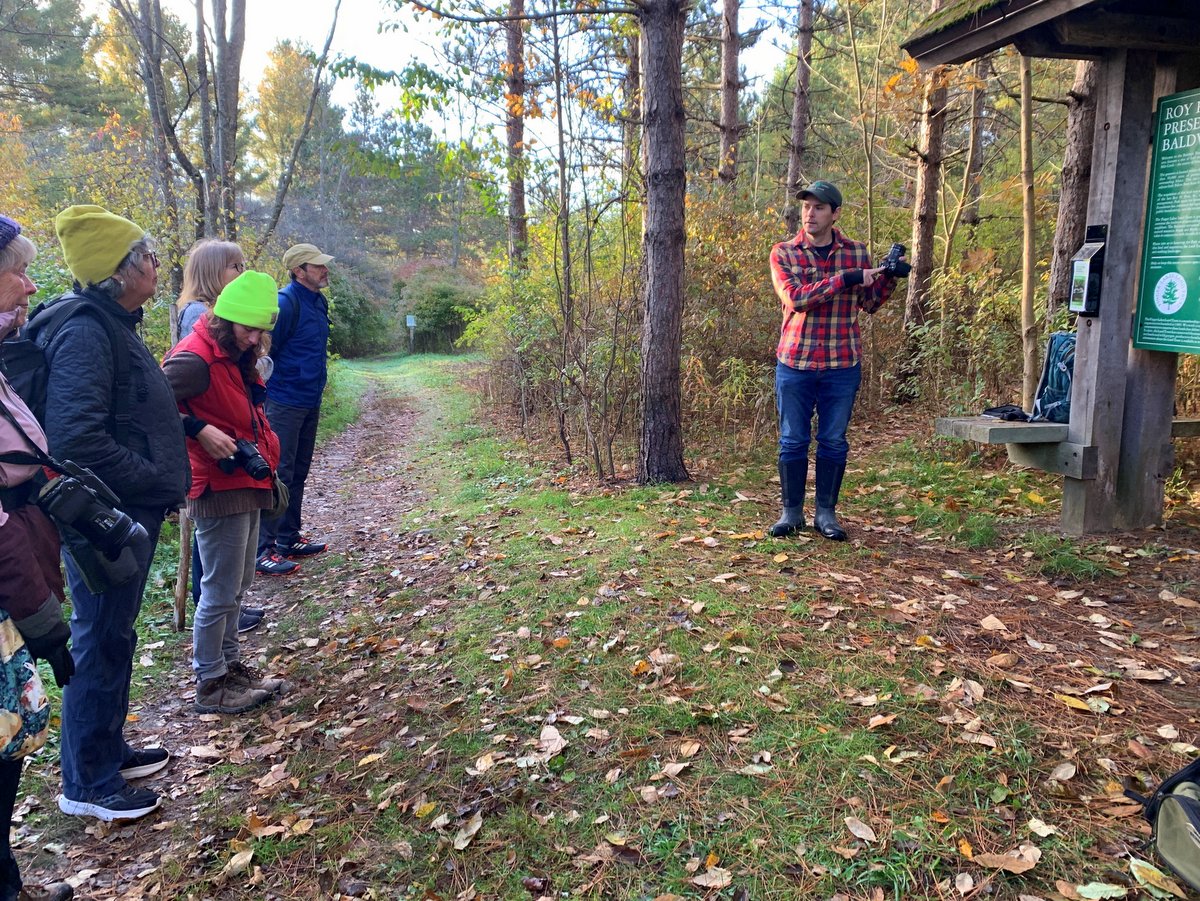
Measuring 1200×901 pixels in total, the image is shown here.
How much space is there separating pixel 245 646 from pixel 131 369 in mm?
2318

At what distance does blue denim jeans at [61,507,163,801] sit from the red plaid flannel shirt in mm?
3682

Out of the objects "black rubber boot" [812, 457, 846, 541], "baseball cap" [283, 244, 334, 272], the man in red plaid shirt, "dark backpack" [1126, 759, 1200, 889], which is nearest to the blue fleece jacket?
"baseball cap" [283, 244, 334, 272]

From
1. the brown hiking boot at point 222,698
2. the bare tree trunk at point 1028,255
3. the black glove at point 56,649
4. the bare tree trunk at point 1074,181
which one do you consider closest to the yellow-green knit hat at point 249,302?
the black glove at point 56,649

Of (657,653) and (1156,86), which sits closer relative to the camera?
(657,653)

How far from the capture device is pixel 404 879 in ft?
8.21

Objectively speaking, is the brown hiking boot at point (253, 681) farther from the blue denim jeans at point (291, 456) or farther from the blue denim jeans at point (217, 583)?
the blue denim jeans at point (291, 456)

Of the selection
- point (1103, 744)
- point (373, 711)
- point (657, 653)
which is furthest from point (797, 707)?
point (373, 711)

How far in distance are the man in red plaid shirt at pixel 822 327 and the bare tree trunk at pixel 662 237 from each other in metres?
1.63

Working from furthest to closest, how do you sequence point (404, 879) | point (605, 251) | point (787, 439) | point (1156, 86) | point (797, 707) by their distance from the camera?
point (605, 251) < point (787, 439) < point (1156, 86) < point (797, 707) < point (404, 879)

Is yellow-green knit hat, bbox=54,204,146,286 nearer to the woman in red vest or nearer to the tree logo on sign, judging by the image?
the woman in red vest

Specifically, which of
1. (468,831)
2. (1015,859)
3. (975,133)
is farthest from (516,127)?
(1015,859)

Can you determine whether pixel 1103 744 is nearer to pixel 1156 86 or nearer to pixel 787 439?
pixel 787 439

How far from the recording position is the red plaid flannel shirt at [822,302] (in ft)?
15.1

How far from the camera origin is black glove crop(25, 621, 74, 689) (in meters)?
2.19
